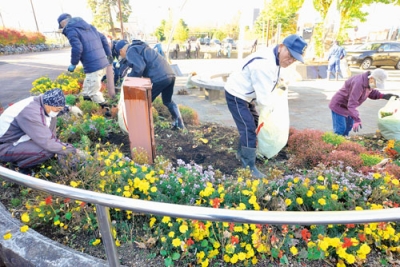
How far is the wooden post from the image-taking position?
2625mm

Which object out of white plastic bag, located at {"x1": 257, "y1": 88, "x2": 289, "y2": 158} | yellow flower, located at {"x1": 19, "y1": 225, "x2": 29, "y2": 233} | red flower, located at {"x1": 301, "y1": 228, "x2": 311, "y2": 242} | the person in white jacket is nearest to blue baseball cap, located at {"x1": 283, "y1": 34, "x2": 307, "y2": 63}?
the person in white jacket

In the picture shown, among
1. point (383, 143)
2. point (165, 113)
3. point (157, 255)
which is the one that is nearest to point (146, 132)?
point (157, 255)

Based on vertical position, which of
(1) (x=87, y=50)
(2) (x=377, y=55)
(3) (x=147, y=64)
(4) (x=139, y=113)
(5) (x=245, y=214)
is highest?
(1) (x=87, y=50)

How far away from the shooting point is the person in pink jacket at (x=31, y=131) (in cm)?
225

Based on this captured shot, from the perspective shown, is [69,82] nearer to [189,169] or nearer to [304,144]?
[189,169]

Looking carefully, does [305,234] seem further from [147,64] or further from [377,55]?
[377,55]

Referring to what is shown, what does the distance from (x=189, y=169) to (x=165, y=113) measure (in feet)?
8.09

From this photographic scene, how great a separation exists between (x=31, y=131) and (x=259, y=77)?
7.06 ft

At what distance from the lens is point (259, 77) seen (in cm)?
254

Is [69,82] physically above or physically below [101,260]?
above

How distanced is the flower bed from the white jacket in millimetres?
817

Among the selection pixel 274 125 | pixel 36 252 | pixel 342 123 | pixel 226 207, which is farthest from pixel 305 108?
pixel 36 252

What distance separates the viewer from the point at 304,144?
3.35 m

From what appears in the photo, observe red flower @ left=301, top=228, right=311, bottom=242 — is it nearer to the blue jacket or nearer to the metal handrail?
the metal handrail
